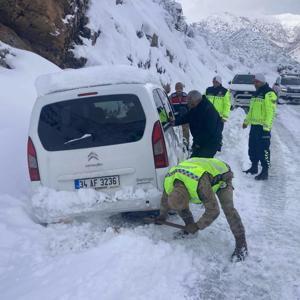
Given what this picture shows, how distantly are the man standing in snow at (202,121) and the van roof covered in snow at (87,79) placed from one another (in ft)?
3.49

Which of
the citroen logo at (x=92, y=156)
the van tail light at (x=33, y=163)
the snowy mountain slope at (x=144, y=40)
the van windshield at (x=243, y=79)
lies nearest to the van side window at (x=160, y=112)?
the citroen logo at (x=92, y=156)

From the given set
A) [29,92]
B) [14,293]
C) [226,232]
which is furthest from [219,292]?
[29,92]

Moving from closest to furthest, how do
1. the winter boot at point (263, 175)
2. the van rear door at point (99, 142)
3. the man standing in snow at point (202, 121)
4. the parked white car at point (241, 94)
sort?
the van rear door at point (99, 142) → the man standing in snow at point (202, 121) → the winter boot at point (263, 175) → the parked white car at point (241, 94)

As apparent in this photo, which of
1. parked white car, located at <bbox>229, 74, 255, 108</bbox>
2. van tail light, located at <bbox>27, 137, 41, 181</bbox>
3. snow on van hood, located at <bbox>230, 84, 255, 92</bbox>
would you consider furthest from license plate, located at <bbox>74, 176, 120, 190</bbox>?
snow on van hood, located at <bbox>230, 84, 255, 92</bbox>

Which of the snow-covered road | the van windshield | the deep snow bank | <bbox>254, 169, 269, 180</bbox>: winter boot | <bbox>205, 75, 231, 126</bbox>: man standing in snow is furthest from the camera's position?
the van windshield

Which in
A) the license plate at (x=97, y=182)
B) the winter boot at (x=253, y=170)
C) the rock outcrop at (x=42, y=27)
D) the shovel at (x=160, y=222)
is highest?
the rock outcrop at (x=42, y=27)

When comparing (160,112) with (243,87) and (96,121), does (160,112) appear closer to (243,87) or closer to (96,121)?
(96,121)

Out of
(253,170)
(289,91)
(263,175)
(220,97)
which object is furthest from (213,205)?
(289,91)

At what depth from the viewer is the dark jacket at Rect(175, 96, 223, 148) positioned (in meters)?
6.47

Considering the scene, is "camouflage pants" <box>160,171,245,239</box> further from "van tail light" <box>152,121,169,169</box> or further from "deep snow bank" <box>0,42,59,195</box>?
"deep snow bank" <box>0,42,59,195</box>

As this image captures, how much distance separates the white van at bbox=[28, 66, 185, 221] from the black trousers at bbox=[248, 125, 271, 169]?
148 inches

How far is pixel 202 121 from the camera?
21.4ft

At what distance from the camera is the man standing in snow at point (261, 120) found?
854 centimetres

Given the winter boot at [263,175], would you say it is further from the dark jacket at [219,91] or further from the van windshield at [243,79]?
the van windshield at [243,79]
